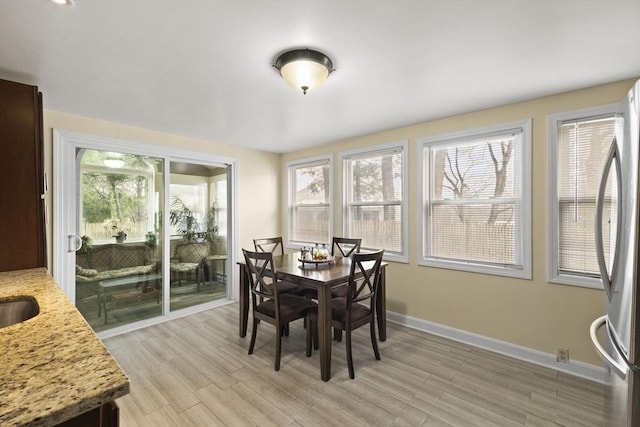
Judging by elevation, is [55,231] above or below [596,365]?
above

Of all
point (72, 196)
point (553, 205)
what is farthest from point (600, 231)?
point (72, 196)

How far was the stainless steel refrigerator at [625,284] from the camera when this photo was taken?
1.13 metres

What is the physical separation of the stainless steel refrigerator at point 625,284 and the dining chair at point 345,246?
7.97 feet

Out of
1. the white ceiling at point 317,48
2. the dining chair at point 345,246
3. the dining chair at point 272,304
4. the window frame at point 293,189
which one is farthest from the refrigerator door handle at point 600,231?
the window frame at point 293,189

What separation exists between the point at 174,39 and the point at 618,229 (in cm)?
260

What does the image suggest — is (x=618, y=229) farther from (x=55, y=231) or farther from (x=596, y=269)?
(x=55, y=231)

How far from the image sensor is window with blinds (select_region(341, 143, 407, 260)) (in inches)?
144

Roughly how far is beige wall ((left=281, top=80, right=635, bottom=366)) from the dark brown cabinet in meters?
3.39

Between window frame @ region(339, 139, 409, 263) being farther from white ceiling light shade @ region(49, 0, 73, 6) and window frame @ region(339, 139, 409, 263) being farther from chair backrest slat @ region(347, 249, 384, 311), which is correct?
white ceiling light shade @ region(49, 0, 73, 6)

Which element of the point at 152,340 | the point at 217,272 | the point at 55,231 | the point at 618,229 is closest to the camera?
the point at 618,229

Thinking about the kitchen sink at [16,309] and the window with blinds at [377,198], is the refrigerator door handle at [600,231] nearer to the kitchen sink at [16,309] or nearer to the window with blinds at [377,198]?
the window with blinds at [377,198]

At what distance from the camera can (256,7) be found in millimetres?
1488

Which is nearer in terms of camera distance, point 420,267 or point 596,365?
point 596,365

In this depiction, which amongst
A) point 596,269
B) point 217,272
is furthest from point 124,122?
point 596,269
